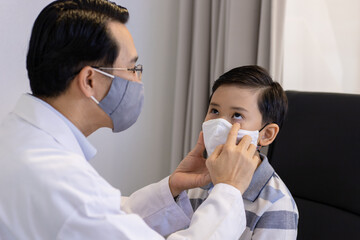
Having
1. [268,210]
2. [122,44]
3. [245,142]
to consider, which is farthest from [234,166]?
[122,44]

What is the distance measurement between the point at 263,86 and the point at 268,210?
1.28ft

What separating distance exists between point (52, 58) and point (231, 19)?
1169 millimetres

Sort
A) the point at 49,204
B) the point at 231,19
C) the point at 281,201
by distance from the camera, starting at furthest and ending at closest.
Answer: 1. the point at 231,19
2. the point at 281,201
3. the point at 49,204

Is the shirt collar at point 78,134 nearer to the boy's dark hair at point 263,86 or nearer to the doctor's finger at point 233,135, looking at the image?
the doctor's finger at point 233,135

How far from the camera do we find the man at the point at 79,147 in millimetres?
792

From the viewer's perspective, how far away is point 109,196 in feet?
2.71

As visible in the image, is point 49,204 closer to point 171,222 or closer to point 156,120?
point 171,222

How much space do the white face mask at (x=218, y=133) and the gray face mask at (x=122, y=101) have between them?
0.22 metres

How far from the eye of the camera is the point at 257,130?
126 centimetres

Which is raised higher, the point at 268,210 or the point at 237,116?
the point at 237,116

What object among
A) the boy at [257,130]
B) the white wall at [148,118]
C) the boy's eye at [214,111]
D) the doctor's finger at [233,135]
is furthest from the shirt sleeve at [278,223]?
the white wall at [148,118]

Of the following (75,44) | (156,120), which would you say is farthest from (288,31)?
(75,44)

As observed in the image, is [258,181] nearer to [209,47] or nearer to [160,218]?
[160,218]

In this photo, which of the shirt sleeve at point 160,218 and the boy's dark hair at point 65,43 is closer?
the shirt sleeve at point 160,218
